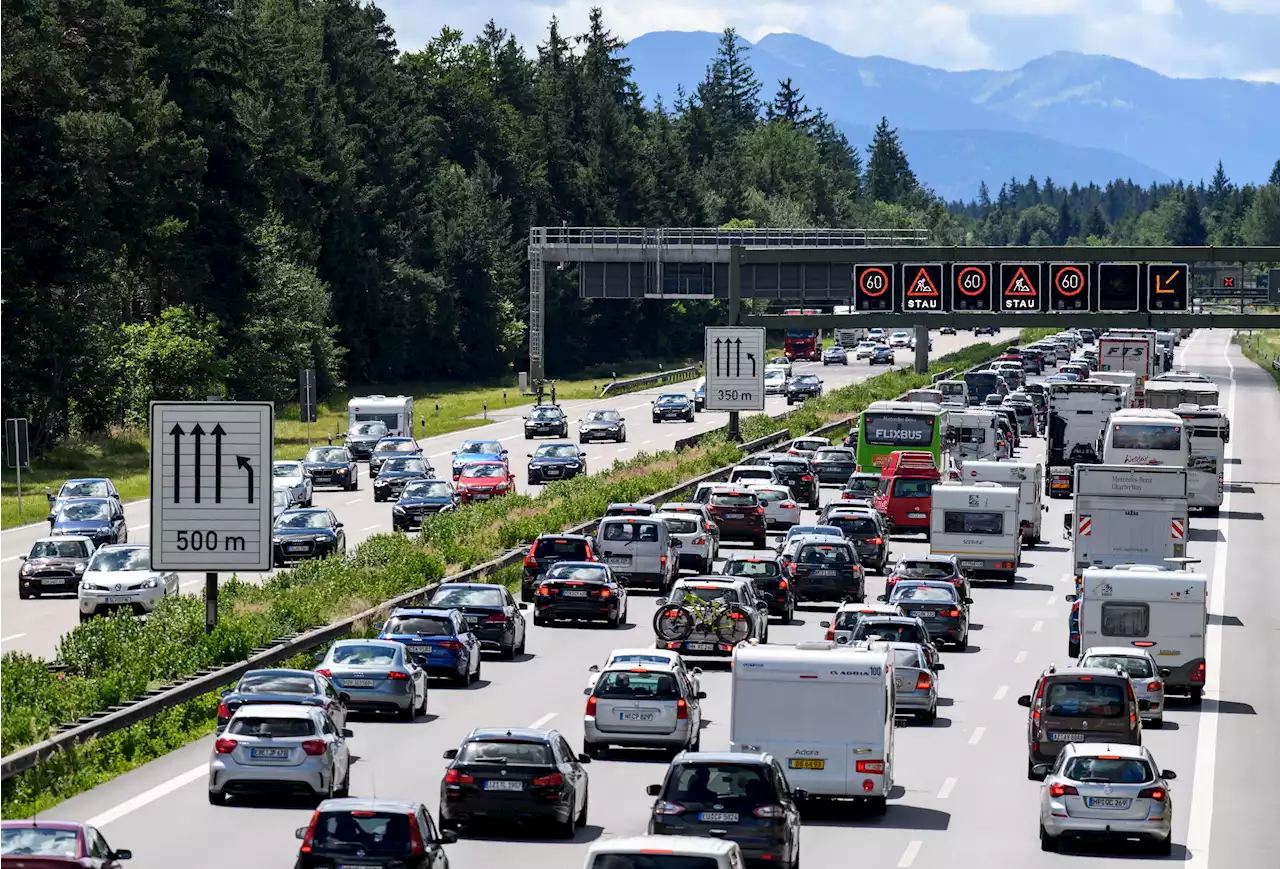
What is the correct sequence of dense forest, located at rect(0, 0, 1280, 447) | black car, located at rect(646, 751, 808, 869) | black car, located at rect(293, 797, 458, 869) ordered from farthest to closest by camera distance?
1. dense forest, located at rect(0, 0, 1280, 447)
2. black car, located at rect(646, 751, 808, 869)
3. black car, located at rect(293, 797, 458, 869)

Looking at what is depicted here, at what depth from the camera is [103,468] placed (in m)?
80.1

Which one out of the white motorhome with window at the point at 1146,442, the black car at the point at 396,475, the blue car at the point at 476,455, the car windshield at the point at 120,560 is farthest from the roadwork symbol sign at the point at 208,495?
the white motorhome with window at the point at 1146,442

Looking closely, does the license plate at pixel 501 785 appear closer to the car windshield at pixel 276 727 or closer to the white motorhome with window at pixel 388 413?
the car windshield at pixel 276 727

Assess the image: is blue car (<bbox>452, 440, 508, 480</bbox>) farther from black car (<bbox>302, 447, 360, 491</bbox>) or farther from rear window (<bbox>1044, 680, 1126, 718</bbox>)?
rear window (<bbox>1044, 680, 1126, 718</bbox>)

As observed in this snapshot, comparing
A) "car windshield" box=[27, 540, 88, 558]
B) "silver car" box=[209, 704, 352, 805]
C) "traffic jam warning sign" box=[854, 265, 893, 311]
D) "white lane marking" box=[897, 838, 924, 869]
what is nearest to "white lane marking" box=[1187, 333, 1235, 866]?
"white lane marking" box=[897, 838, 924, 869]

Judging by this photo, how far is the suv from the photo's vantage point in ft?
96.7

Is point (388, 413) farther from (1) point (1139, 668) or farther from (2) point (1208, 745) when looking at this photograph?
(2) point (1208, 745)

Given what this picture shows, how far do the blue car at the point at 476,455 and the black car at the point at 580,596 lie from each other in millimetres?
24061

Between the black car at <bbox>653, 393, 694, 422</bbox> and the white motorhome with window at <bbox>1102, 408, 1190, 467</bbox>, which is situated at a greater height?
the white motorhome with window at <bbox>1102, 408, 1190, 467</bbox>

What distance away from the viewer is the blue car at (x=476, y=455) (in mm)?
71375

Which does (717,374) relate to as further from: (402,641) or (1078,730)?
(1078,730)

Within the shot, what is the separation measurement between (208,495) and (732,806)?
17.1 metres

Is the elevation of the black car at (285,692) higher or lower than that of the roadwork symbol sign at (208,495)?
lower

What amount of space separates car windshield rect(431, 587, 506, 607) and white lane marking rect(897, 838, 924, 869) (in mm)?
16316
